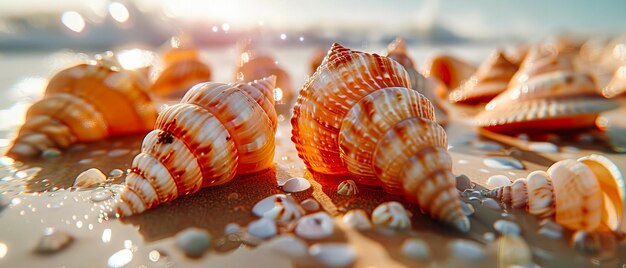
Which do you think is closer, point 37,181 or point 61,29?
point 37,181

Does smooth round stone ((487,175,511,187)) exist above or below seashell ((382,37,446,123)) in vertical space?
below

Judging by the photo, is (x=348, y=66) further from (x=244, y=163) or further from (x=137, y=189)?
(x=137, y=189)

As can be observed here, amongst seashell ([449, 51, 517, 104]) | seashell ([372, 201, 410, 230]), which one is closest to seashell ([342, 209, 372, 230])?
seashell ([372, 201, 410, 230])

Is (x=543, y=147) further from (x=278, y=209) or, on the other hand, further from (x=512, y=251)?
(x=278, y=209)

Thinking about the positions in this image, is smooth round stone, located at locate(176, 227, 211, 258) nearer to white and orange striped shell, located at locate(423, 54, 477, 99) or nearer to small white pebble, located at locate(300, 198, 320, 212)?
small white pebble, located at locate(300, 198, 320, 212)

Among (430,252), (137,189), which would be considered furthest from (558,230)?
(137,189)

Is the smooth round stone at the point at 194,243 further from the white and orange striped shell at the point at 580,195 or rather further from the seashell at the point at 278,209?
the white and orange striped shell at the point at 580,195

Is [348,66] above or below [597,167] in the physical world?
above

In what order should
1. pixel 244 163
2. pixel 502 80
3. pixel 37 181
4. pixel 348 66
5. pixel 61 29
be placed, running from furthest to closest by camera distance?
pixel 61 29, pixel 502 80, pixel 37 181, pixel 244 163, pixel 348 66
